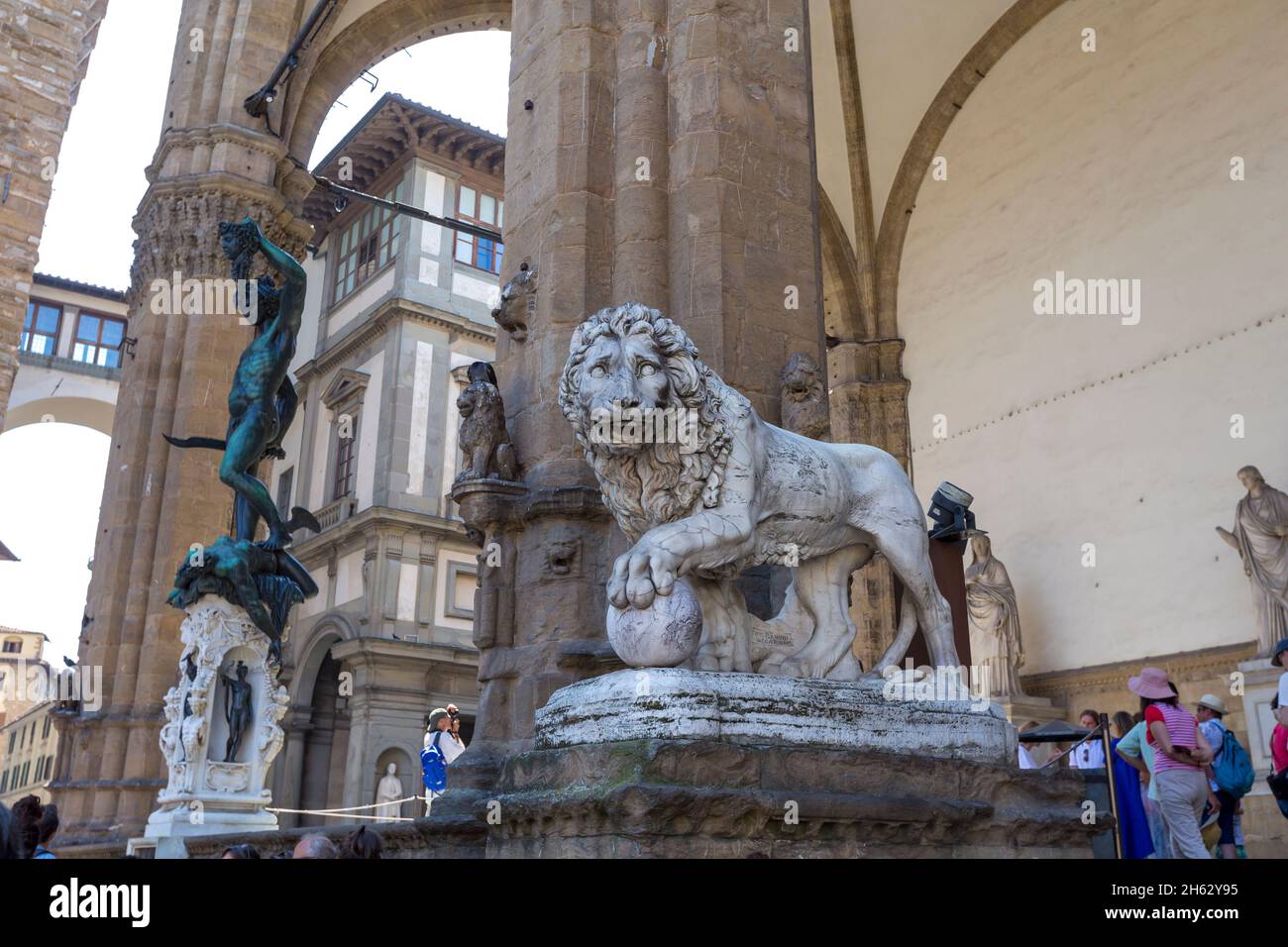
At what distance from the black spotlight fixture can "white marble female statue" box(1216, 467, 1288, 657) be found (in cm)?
331

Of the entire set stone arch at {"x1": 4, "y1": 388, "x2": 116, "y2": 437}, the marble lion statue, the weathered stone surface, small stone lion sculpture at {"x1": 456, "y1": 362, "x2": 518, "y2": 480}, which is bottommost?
the weathered stone surface

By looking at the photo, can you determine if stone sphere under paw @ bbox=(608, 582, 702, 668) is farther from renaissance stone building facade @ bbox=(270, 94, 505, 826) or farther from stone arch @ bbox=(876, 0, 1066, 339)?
renaissance stone building facade @ bbox=(270, 94, 505, 826)

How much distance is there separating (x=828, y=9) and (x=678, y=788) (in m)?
15.6

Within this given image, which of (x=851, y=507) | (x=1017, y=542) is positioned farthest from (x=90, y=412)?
(x=851, y=507)

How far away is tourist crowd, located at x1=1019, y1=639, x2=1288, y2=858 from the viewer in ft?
16.6

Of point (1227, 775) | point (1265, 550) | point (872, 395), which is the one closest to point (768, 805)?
point (1227, 775)

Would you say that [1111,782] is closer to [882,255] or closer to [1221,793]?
[1221,793]

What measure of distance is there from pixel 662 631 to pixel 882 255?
1541 cm

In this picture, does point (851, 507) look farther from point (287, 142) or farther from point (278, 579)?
point (287, 142)

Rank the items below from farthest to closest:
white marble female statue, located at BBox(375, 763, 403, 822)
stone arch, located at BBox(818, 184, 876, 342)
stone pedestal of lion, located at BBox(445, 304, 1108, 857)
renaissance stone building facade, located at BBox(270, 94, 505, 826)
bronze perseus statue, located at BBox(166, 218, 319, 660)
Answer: renaissance stone building facade, located at BBox(270, 94, 505, 826)
white marble female statue, located at BBox(375, 763, 403, 822)
stone arch, located at BBox(818, 184, 876, 342)
bronze perseus statue, located at BBox(166, 218, 319, 660)
stone pedestal of lion, located at BBox(445, 304, 1108, 857)

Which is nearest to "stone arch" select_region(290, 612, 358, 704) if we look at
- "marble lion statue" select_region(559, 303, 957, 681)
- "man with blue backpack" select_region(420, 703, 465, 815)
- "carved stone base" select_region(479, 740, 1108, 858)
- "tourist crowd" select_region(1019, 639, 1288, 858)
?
"man with blue backpack" select_region(420, 703, 465, 815)

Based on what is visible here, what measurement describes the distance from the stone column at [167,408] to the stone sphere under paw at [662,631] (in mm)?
10415

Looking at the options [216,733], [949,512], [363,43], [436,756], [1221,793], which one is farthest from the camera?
[363,43]

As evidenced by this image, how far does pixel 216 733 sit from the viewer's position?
27.6 ft
